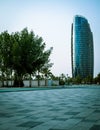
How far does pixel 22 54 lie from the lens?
2277 inches

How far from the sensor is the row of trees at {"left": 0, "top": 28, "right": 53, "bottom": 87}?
56734 millimetres

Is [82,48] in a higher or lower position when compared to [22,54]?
higher

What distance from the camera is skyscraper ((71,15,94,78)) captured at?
175875 millimetres

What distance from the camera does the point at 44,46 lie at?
202 ft

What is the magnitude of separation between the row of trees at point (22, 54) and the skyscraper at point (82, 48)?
114613mm

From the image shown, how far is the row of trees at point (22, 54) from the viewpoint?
2234 inches

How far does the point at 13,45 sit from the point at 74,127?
170 feet

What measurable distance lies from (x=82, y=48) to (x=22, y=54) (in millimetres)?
128122

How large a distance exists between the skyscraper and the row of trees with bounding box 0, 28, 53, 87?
11461 centimetres

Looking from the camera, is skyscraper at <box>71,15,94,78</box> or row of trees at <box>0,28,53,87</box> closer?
row of trees at <box>0,28,53,87</box>

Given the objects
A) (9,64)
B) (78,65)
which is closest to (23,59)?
(9,64)

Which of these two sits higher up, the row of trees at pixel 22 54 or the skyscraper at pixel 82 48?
the skyscraper at pixel 82 48

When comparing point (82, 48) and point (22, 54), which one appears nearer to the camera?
point (22, 54)

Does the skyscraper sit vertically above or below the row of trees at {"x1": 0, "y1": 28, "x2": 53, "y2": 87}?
above
